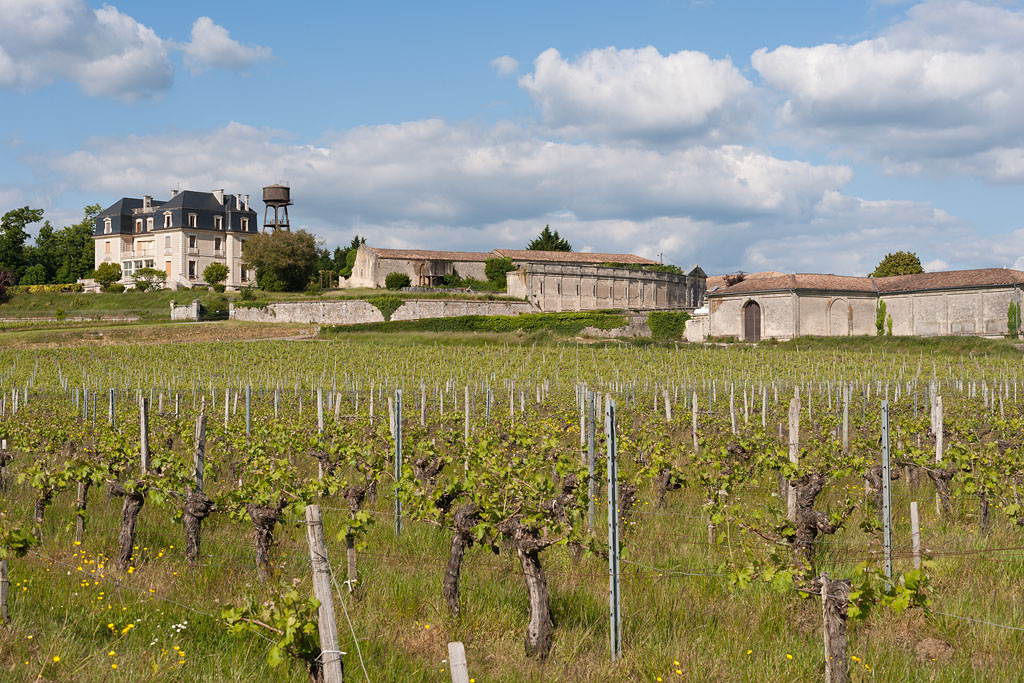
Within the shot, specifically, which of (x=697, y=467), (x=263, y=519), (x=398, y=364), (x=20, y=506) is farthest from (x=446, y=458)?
(x=398, y=364)

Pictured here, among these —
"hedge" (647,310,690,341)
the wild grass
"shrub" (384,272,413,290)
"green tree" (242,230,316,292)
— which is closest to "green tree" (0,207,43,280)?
"green tree" (242,230,316,292)

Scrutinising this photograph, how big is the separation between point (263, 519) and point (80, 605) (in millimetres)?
1434

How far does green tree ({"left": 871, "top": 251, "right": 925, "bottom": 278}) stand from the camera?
73062 millimetres

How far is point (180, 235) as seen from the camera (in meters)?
75.4

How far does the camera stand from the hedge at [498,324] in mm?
55281

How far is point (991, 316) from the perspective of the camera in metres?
49.6

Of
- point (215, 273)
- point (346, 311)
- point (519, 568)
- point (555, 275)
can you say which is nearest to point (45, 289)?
point (215, 273)

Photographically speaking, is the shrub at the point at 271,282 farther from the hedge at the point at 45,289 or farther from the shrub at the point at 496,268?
the shrub at the point at 496,268

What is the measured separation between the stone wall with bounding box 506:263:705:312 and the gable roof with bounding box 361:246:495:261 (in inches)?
256

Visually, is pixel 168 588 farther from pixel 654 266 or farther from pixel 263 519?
pixel 654 266

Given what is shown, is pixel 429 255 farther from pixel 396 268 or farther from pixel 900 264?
pixel 900 264

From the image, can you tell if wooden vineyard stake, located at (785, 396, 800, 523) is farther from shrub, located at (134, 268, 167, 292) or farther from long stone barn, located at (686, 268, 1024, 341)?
shrub, located at (134, 268, 167, 292)

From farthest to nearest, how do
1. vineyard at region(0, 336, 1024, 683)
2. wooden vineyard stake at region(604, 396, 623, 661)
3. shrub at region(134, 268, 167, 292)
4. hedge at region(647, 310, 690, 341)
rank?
shrub at region(134, 268, 167, 292) → hedge at region(647, 310, 690, 341) → wooden vineyard stake at region(604, 396, 623, 661) → vineyard at region(0, 336, 1024, 683)

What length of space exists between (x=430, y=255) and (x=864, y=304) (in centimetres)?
3559
